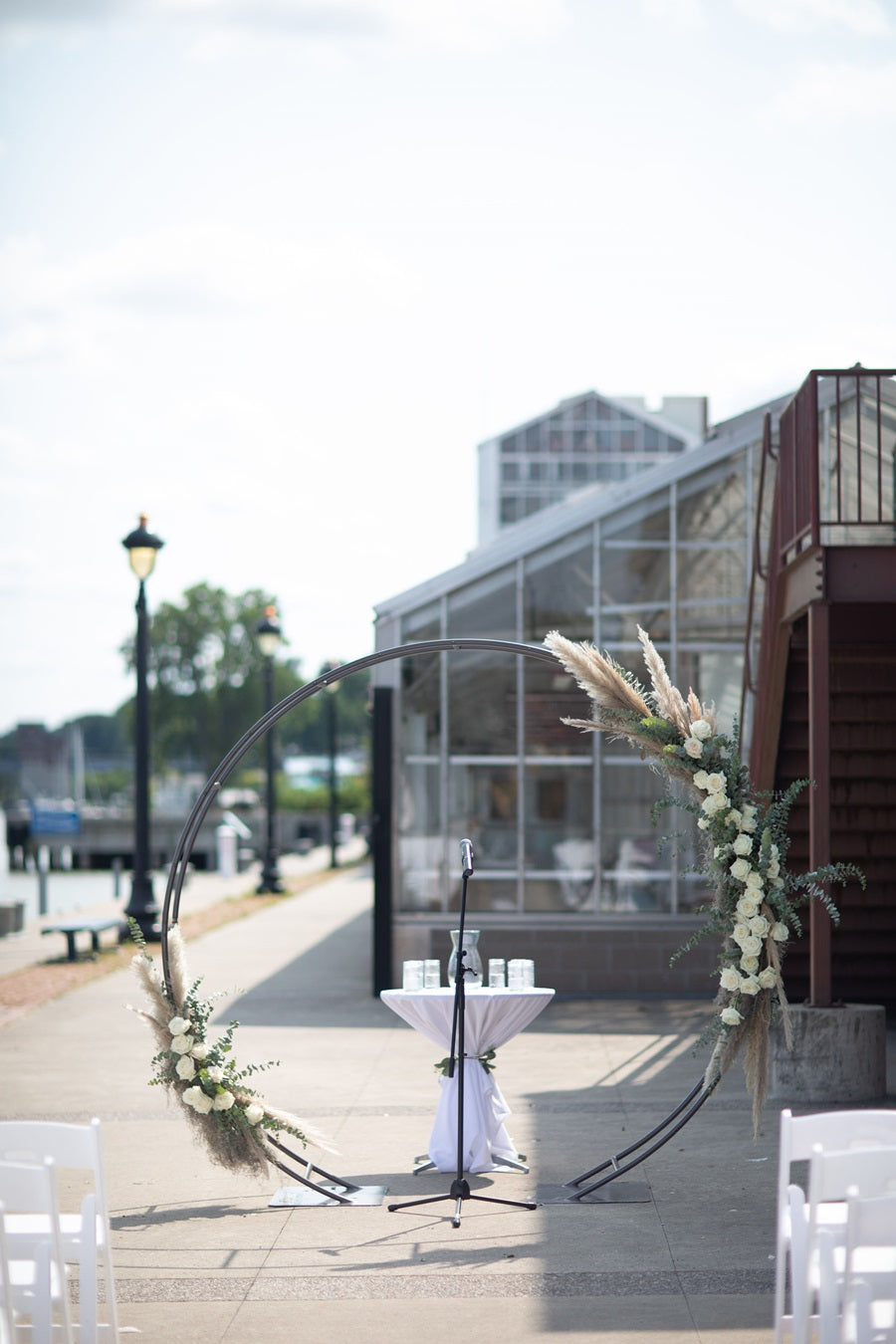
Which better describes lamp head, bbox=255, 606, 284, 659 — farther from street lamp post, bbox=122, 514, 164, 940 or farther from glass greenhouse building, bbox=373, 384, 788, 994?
glass greenhouse building, bbox=373, 384, 788, 994

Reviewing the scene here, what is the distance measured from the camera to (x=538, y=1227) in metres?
6.85

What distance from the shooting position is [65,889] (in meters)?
41.2

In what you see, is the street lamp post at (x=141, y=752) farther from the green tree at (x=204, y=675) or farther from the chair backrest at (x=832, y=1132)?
the green tree at (x=204, y=675)

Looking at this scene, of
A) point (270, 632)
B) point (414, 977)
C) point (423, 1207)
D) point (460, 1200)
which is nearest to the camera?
point (460, 1200)

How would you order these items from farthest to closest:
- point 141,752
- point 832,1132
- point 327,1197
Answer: point 141,752
point 327,1197
point 832,1132

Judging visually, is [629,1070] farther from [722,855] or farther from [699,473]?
[699,473]

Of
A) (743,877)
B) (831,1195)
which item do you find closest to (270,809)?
(743,877)

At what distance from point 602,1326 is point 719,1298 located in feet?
1.84

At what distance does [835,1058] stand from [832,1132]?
4742mm

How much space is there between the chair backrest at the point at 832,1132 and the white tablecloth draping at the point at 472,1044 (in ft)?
9.59

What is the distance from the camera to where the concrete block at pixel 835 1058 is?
939 cm

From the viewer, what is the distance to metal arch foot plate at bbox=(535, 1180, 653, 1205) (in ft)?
23.8

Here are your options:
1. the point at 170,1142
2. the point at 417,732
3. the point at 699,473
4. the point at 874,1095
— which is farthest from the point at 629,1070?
the point at 699,473

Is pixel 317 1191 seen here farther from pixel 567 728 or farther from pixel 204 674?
pixel 204 674
